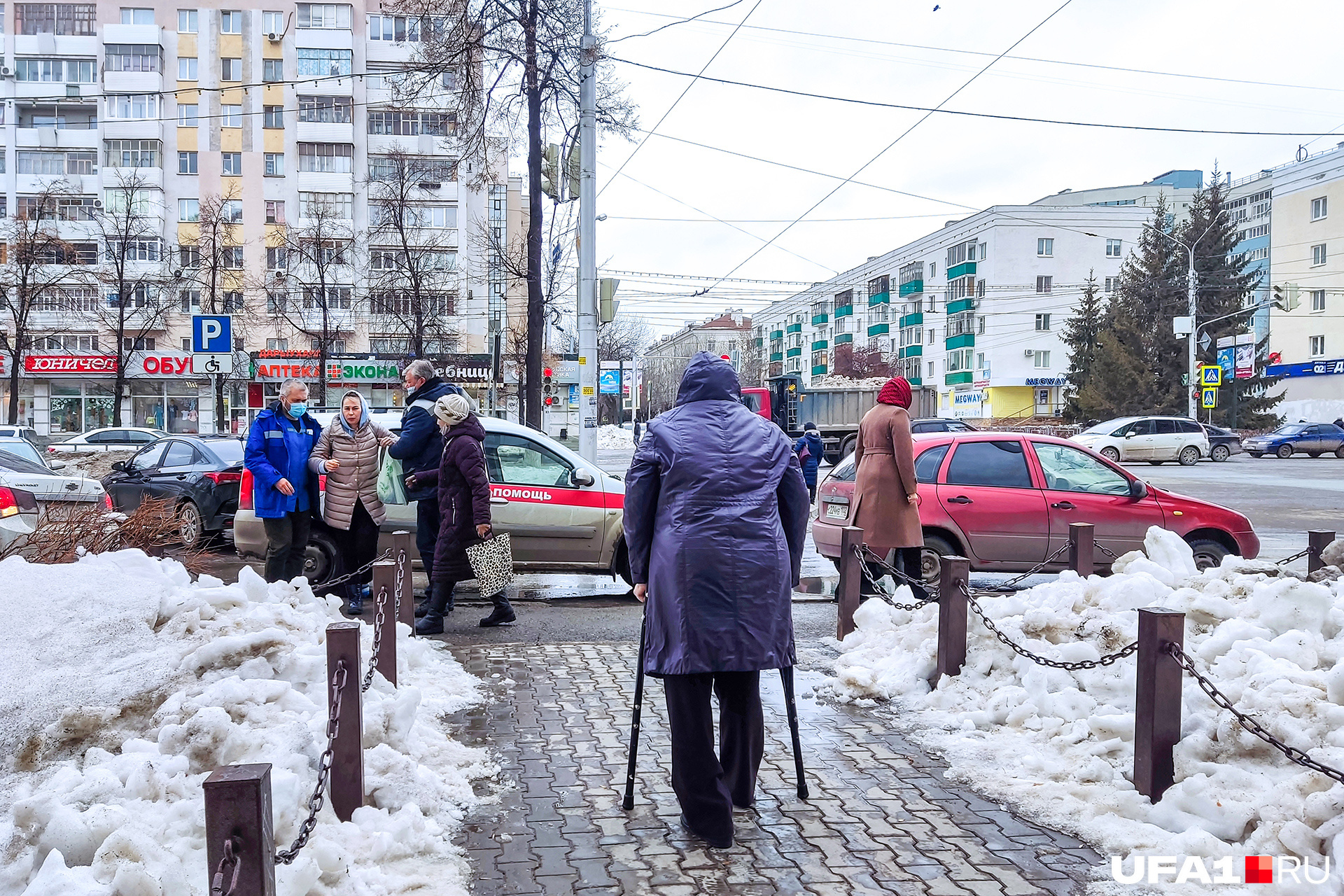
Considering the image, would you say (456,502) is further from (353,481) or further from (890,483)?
(890,483)

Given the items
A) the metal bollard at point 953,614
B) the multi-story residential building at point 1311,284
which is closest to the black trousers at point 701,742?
the metal bollard at point 953,614

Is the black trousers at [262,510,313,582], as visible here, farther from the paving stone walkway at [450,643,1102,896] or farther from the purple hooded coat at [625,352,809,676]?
the purple hooded coat at [625,352,809,676]

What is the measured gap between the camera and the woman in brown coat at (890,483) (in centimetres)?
812

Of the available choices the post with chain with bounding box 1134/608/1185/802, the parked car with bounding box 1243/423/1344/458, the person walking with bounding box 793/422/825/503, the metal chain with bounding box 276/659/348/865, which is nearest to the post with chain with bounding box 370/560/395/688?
the metal chain with bounding box 276/659/348/865

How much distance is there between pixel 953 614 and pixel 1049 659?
670 millimetres

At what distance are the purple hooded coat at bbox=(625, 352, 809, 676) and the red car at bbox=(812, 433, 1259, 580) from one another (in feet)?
18.8

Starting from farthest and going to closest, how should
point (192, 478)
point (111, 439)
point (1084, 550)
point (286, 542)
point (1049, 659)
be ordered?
point (111, 439) < point (192, 478) < point (286, 542) < point (1084, 550) < point (1049, 659)

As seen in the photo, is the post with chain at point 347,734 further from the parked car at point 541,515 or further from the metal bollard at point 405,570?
the parked car at point 541,515

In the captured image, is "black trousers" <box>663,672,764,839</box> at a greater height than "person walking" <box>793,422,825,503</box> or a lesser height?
lesser

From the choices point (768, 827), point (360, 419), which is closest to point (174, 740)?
point (768, 827)

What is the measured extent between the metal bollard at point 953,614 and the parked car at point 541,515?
4152mm

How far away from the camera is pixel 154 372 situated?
51344 millimetres

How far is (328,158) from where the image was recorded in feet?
177

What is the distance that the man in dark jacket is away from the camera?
8.33 m
